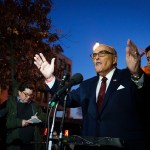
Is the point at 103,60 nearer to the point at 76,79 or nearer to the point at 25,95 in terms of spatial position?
the point at 76,79

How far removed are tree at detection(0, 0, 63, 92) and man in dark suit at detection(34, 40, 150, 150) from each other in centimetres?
1509

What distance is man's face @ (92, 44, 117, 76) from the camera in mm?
4879

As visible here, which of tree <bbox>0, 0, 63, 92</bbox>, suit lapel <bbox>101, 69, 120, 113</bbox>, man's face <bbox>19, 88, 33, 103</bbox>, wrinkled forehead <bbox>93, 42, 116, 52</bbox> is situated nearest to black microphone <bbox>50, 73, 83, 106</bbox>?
suit lapel <bbox>101, 69, 120, 113</bbox>

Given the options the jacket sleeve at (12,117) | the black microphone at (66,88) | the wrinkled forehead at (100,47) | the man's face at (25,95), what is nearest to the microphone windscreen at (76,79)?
the black microphone at (66,88)

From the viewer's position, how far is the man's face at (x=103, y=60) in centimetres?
488

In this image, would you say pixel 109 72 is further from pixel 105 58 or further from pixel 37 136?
pixel 37 136

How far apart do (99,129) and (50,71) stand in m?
1.21

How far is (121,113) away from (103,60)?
1154mm

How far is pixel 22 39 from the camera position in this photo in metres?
20.5

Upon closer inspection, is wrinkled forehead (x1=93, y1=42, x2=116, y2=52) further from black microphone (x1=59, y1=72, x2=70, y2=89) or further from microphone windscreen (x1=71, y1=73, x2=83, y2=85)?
black microphone (x1=59, y1=72, x2=70, y2=89)

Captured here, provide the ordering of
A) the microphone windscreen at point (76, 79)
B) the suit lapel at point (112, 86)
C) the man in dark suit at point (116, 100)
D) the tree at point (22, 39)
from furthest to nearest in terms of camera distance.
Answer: the tree at point (22, 39)
the suit lapel at point (112, 86)
the microphone windscreen at point (76, 79)
the man in dark suit at point (116, 100)

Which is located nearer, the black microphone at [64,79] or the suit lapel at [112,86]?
the black microphone at [64,79]

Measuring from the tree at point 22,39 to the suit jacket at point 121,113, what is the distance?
614 inches

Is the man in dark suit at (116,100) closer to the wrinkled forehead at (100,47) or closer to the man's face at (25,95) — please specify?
the wrinkled forehead at (100,47)
